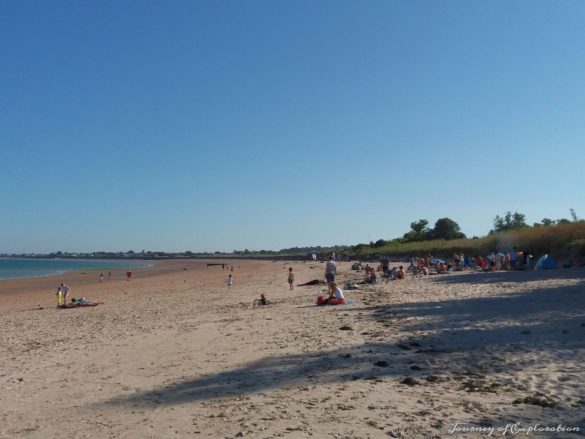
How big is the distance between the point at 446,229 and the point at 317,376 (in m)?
84.4

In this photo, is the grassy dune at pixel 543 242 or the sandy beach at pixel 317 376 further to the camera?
the grassy dune at pixel 543 242

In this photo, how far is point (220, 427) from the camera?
5586 millimetres

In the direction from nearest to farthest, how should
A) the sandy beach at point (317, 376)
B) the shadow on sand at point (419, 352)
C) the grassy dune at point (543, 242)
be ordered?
the sandy beach at point (317, 376)
the shadow on sand at point (419, 352)
the grassy dune at point (543, 242)

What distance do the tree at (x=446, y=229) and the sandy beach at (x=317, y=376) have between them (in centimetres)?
7353

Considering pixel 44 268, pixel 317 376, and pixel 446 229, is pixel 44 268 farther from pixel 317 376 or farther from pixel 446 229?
pixel 317 376

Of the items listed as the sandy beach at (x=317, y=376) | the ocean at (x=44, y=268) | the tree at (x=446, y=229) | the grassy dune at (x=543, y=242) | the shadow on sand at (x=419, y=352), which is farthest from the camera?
the tree at (x=446, y=229)

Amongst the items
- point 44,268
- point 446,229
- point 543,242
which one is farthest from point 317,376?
point 44,268

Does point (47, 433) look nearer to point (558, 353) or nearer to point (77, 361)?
point (77, 361)

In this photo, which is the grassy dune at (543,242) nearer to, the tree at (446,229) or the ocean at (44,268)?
the tree at (446,229)

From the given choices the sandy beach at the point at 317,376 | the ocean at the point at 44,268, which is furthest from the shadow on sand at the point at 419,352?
the ocean at the point at 44,268

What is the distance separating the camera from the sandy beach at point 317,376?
5.54 meters

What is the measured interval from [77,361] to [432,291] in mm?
14086

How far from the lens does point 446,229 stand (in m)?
87.5

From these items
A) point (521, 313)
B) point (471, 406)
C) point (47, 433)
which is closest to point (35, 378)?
point (47, 433)
